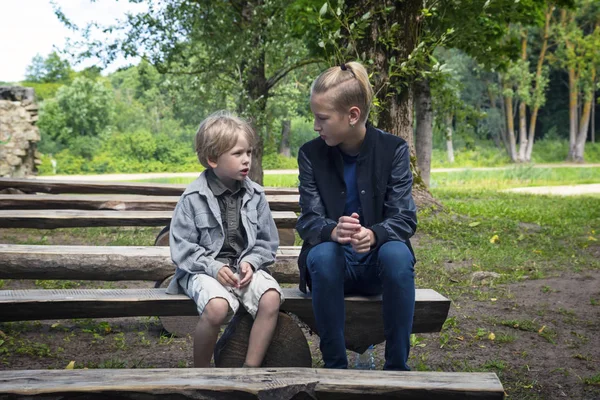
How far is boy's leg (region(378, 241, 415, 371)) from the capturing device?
3184mm

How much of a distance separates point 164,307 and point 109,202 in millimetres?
4044

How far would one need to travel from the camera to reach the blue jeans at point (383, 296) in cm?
319

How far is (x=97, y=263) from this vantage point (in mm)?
4695

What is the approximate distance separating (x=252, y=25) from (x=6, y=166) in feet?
18.8

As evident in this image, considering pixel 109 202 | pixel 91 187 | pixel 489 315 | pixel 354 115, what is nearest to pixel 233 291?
pixel 354 115

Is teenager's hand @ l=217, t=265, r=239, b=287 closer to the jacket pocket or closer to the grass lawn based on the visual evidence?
the jacket pocket

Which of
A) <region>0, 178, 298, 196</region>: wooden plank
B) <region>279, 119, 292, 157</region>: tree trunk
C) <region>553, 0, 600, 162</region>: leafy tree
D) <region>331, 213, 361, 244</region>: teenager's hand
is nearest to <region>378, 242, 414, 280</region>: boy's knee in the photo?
<region>331, 213, 361, 244</region>: teenager's hand

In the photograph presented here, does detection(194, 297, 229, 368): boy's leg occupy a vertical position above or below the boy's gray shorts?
below

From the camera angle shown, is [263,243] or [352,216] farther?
[263,243]

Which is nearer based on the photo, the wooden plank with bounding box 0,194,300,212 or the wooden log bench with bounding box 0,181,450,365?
the wooden log bench with bounding box 0,181,450,365

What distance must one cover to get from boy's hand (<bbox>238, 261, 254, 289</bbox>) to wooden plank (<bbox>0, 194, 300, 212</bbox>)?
3681 millimetres

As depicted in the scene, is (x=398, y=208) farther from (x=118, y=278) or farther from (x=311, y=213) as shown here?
(x=118, y=278)

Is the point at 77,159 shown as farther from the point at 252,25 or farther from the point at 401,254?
the point at 401,254

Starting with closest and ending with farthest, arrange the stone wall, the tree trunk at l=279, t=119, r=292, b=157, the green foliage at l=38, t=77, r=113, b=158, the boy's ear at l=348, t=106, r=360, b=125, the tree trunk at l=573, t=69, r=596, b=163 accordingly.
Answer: the boy's ear at l=348, t=106, r=360, b=125, the stone wall, the tree trunk at l=573, t=69, r=596, b=163, the tree trunk at l=279, t=119, r=292, b=157, the green foliage at l=38, t=77, r=113, b=158
